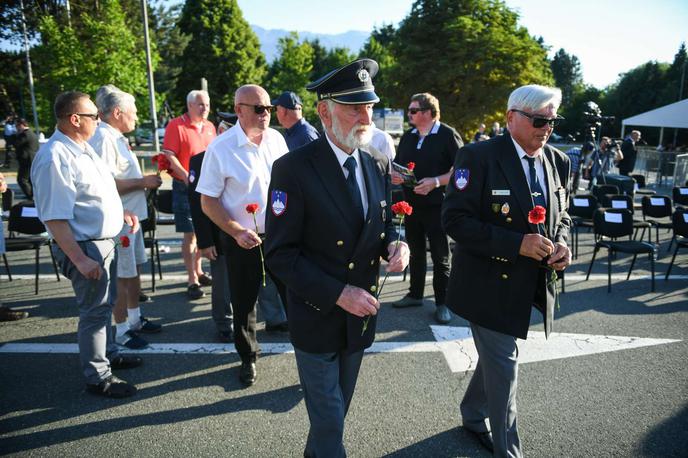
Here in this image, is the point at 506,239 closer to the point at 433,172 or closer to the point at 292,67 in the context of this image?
the point at 433,172

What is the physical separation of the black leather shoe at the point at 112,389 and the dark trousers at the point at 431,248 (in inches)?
128

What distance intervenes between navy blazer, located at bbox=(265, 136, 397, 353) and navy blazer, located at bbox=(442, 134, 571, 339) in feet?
2.20

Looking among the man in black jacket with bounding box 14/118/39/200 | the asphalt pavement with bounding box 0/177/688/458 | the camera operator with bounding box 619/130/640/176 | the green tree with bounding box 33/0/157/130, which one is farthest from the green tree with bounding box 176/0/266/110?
the asphalt pavement with bounding box 0/177/688/458

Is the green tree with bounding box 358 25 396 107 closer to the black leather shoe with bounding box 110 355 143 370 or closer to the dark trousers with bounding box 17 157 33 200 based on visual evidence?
the dark trousers with bounding box 17 157 33 200

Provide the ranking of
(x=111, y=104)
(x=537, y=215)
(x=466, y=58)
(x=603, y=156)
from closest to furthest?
(x=537, y=215) < (x=111, y=104) < (x=603, y=156) < (x=466, y=58)

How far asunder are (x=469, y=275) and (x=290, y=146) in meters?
3.35

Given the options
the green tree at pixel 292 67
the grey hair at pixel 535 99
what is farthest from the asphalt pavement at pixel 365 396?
→ the green tree at pixel 292 67

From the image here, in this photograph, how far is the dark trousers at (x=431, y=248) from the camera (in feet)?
17.1

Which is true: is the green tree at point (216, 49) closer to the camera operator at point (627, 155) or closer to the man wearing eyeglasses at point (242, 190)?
the camera operator at point (627, 155)

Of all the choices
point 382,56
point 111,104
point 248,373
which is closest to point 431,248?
point 248,373

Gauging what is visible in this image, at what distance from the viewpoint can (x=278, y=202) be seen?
86.0 inches

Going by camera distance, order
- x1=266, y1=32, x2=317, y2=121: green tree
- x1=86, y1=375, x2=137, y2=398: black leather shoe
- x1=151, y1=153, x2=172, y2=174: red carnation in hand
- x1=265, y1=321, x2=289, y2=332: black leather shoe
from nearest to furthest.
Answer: x1=86, y1=375, x2=137, y2=398: black leather shoe, x1=265, y1=321, x2=289, y2=332: black leather shoe, x1=151, y1=153, x2=172, y2=174: red carnation in hand, x1=266, y1=32, x2=317, y2=121: green tree

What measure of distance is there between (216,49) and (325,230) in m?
43.3

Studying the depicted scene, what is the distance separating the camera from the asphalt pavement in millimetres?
3055
